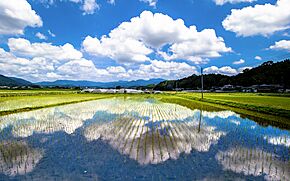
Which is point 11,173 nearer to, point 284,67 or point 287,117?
point 287,117

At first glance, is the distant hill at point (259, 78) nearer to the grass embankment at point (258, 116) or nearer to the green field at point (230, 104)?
the green field at point (230, 104)

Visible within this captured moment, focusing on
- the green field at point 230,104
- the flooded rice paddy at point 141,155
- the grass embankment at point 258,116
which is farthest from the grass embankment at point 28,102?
the grass embankment at point 258,116

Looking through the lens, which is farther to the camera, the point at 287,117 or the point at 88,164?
the point at 287,117

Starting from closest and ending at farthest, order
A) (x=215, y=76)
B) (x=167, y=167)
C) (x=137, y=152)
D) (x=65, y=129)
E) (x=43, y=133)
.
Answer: (x=167, y=167) → (x=137, y=152) → (x=43, y=133) → (x=65, y=129) → (x=215, y=76)

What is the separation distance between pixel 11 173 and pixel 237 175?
15.6 feet

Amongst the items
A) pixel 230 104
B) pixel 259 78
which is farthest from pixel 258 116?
pixel 259 78

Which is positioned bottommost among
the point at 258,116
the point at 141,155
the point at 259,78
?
the point at 258,116

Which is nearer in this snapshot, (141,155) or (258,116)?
(141,155)

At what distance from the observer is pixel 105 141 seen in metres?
8.05

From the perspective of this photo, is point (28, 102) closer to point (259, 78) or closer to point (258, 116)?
point (258, 116)

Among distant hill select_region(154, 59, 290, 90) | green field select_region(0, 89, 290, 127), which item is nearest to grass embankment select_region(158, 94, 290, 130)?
green field select_region(0, 89, 290, 127)

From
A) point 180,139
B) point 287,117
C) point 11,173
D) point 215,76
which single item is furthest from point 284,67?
point 11,173

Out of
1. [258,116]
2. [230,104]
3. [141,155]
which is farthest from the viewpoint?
[230,104]

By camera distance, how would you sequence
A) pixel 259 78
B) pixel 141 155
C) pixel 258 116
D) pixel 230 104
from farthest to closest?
1. pixel 259 78
2. pixel 230 104
3. pixel 258 116
4. pixel 141 155
